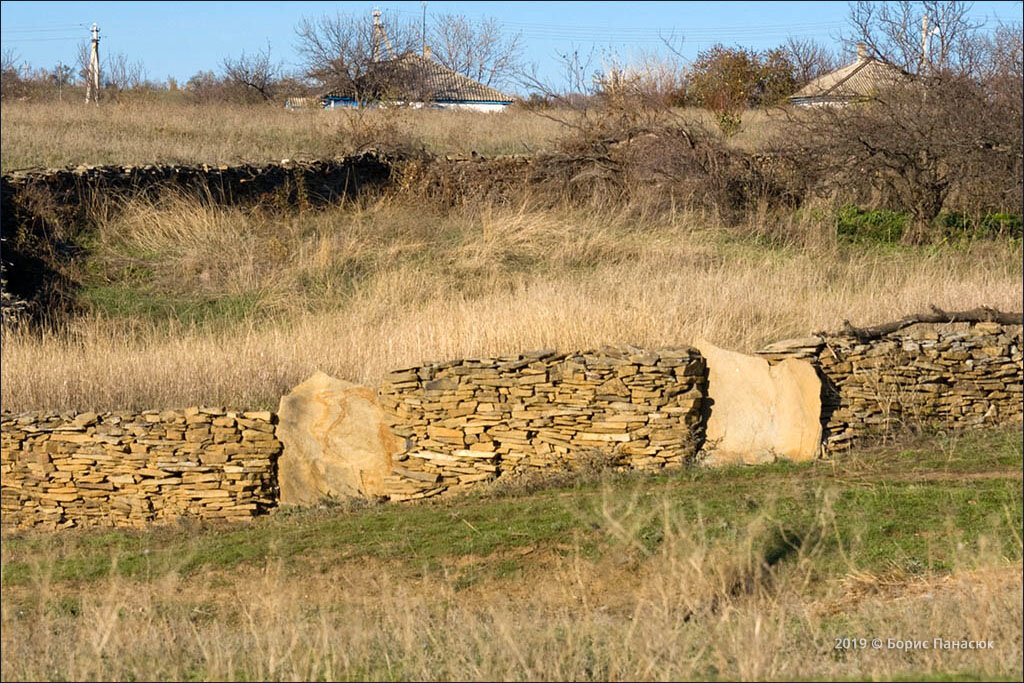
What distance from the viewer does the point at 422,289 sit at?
15094 millimetres

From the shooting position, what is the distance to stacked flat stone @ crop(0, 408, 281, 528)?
9367mm

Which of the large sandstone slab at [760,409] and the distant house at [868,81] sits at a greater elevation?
the distant house at [868,81]

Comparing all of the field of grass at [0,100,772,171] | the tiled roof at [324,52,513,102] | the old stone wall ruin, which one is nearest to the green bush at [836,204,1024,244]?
the field of grass at [0,100,772,171]

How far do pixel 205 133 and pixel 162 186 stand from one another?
16.3 feet

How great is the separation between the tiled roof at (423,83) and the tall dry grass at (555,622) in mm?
25921

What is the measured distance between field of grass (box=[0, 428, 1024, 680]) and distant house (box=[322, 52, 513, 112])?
24.3 meters

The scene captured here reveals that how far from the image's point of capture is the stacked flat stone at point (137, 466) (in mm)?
9367

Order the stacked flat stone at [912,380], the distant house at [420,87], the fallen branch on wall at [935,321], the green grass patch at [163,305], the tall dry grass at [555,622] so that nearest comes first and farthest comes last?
the tall dry grass at [555,622]
the stacked flat stone at [912,380]
the fallen branch on wall at [935,321]
the green grass patch at [163,305]
the distant house at [420,87]

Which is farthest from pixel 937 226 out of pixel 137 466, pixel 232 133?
pixel 232 133

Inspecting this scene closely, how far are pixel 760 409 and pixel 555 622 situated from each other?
365cm

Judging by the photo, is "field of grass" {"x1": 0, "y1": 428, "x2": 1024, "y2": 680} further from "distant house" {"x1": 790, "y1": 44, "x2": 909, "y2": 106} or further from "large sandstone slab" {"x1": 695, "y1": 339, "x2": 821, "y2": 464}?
"distant house" {"x1": 790, "y1": 44, "x2": 909, "y2": 106}

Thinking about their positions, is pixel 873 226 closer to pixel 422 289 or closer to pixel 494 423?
pixel 422 289

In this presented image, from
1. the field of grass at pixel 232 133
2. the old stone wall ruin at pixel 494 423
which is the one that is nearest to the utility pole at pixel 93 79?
the field of grass at pixel 232 133

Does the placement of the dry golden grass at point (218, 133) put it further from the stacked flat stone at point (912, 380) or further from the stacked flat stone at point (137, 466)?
the stacked flat stone at point (912, 380)
